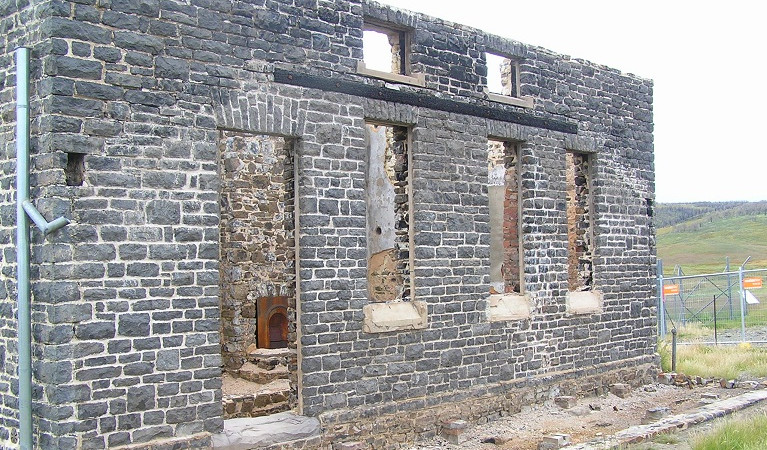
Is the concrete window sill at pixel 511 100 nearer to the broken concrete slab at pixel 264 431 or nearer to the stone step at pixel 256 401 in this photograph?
the stone step at pixel 256 401

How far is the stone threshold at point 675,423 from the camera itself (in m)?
9.23

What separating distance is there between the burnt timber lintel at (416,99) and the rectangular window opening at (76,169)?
2431 millimetres

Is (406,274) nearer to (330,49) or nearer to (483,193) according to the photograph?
(483,193)

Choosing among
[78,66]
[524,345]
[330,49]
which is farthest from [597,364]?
[78,66]

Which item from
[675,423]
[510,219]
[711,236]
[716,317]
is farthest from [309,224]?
[711,236]

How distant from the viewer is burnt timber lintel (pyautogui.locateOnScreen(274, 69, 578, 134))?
9023 mm

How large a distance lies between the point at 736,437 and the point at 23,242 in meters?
7.85

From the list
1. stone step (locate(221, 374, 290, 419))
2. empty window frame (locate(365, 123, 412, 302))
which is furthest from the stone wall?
stone step (locate(221, 374, 290, 419))

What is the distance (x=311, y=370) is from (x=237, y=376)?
4714 mm

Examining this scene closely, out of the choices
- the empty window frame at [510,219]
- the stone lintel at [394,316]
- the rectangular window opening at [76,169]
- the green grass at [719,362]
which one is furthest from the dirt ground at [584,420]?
the rectangular window opening at [76,169]

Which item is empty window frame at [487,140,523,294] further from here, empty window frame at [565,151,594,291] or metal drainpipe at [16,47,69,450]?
metal drainpipe at [16,47,69,450]

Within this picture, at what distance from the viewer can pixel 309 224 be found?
355 inches

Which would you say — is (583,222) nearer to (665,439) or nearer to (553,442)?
(665,439)

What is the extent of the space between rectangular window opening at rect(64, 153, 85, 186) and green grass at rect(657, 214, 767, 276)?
45.2 meters
